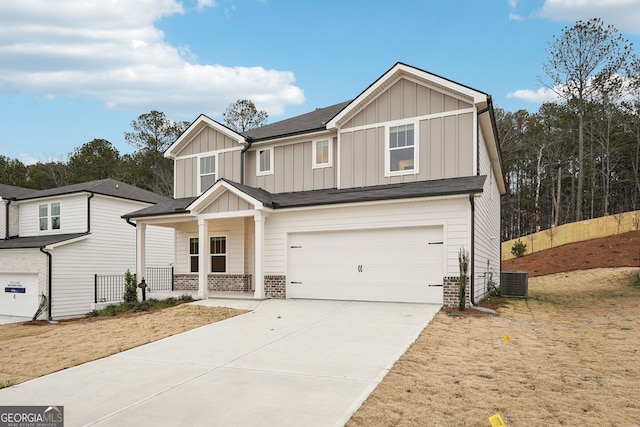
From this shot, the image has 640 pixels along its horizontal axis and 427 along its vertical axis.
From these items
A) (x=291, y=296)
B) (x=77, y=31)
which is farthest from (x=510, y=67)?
(x=77, y=31)

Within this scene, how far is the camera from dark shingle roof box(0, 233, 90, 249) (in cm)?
1816

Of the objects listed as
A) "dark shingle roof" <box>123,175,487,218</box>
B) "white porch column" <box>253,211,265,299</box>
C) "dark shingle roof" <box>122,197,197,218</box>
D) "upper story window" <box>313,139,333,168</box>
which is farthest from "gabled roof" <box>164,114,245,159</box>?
"white porch column" <box>253,211,265,299</box>

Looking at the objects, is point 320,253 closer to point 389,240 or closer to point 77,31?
point 389,240

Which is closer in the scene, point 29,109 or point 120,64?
point 120,64

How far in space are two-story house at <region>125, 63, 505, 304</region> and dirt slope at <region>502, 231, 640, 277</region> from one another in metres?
12.5

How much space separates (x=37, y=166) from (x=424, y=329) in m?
42.4

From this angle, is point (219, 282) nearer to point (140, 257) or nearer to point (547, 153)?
point (140, 257)

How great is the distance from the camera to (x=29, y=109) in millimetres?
30047

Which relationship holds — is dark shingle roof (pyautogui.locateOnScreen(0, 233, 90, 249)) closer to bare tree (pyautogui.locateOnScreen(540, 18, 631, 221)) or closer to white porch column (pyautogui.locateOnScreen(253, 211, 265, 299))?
white porch column (pyautogui.locateOnScreen(253, 211, 265, 299))

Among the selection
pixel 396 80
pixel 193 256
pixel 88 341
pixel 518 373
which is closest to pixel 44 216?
pixel 193 256

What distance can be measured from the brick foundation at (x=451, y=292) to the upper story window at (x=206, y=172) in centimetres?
973

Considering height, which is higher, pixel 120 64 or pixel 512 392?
pixel 120 64

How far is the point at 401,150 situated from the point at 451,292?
4600mm

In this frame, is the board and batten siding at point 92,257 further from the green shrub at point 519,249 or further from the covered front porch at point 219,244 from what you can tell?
the green shrub at point 519,249
